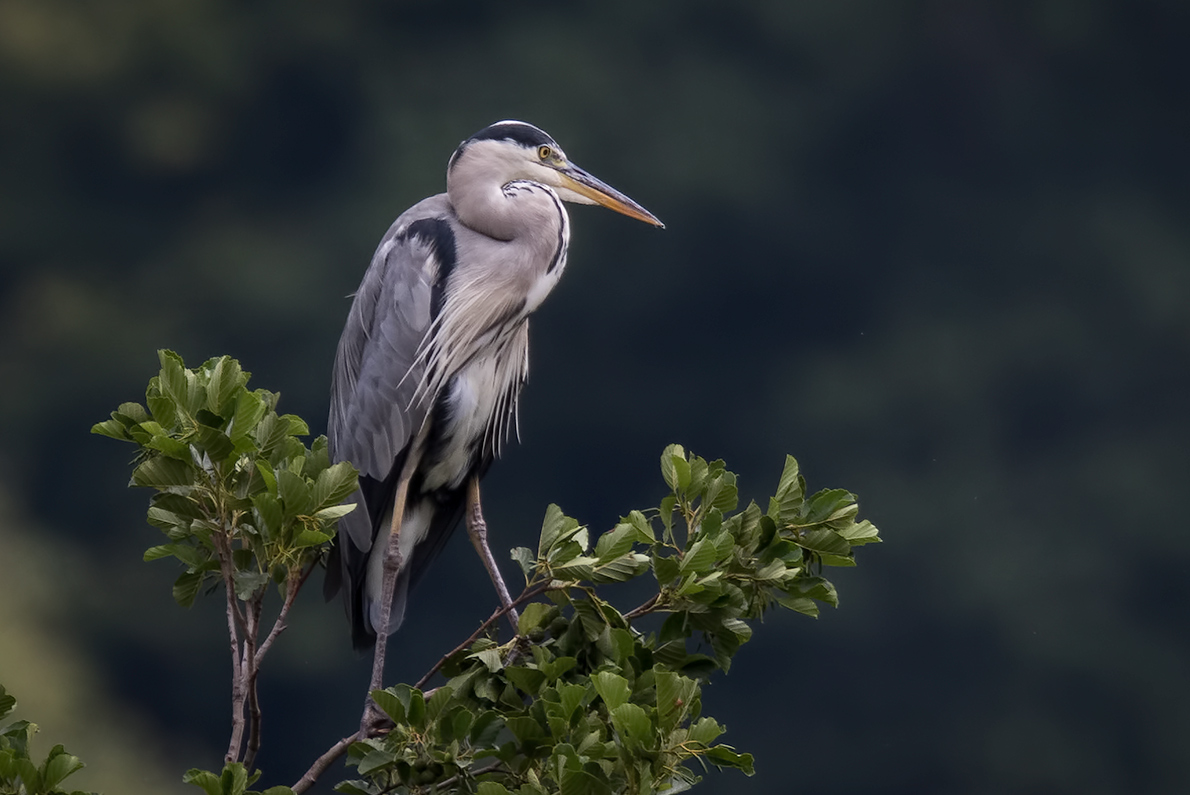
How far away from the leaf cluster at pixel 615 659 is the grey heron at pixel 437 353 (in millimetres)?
508

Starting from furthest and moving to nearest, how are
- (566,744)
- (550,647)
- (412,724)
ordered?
(550,647), (412,724), (566,744)

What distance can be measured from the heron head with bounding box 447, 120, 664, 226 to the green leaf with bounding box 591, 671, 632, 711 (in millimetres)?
1011

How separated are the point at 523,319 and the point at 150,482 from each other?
0.80 m

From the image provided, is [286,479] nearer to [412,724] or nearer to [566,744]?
[412,724]

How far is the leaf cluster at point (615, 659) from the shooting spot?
4.42 ft

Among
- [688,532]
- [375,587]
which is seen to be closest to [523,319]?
[375,587]

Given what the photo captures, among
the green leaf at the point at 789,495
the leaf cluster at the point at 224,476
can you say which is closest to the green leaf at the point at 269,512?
the leaf cluster at the point at 224,476

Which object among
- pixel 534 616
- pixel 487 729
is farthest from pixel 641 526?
pixel 487 729

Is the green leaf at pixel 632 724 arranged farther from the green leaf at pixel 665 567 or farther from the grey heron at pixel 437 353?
the grey heron at pixel 437 353

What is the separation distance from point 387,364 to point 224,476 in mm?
608

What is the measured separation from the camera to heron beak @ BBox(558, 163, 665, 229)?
7.44ft

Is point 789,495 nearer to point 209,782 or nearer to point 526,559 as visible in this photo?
point 526,559

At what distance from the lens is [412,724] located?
1432mm

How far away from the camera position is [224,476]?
1538 mm
